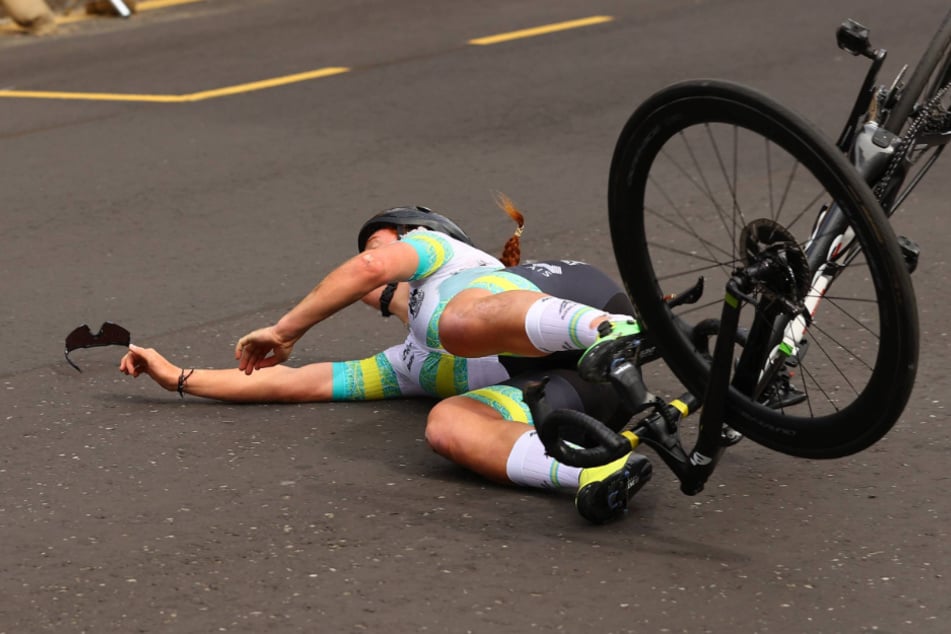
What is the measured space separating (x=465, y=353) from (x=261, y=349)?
2.11 feet

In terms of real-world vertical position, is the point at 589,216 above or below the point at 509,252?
below

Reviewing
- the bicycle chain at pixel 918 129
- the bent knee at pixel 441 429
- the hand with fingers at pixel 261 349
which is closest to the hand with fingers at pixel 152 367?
the hand with fingers at pixel 261 349

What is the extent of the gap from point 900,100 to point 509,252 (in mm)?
1557

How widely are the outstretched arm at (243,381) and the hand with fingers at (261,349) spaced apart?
379 mm

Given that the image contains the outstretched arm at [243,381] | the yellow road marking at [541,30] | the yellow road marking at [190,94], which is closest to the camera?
the outstretched arm at [243,381]

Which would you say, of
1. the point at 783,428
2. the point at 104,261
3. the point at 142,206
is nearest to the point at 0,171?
the point at 142,206

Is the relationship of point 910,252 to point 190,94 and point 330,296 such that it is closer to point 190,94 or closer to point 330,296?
point 330,296

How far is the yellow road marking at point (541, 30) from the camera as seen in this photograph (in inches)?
433

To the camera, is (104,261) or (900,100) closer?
(900,100)

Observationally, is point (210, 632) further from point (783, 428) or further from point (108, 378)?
point (108, 378)

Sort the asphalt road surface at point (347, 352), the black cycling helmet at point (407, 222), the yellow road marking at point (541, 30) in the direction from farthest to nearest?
the yellow road marking at point (541, 30)
the black cycling helmet at point (407, 222)
the asphalt road surface at point (347, 352)

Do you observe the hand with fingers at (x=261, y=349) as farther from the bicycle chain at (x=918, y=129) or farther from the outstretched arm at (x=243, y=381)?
the bicycle chain at (x=918, y=129)

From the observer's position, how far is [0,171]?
835 cm

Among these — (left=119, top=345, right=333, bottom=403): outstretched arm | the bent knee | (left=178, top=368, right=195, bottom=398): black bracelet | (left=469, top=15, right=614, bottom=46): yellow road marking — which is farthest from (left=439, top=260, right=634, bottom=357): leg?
(left=469, top=15, right=614, bottom=46): yellow road marking
